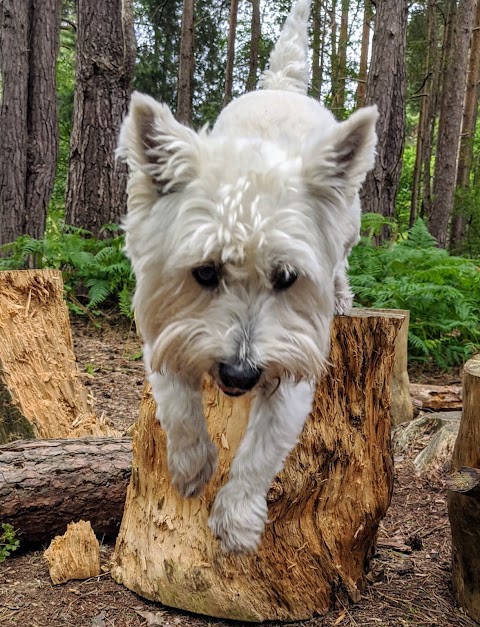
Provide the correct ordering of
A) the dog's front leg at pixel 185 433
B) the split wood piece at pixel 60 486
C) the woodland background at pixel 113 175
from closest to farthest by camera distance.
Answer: the dog's front leg at pixel 185 433, the split wood piece at pixel 60 486, the woodland background at pixel 113 175

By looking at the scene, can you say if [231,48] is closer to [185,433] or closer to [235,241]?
[185,433]

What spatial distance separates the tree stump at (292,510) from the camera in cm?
358

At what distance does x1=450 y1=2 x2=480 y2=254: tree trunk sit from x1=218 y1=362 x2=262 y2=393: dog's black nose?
17536 mm

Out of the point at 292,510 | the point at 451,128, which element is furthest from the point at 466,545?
the point at 451,128

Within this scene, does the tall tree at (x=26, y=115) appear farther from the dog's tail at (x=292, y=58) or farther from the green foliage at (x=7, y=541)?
the green foliage at (x=7, y=541)

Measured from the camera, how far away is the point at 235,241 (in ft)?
7.67

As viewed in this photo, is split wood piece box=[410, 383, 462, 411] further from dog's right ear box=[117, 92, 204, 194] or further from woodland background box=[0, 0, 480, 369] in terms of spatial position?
dog's right ear box=[117, 92, 204, 194]

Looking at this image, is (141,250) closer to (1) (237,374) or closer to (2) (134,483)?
(1) (237,374)

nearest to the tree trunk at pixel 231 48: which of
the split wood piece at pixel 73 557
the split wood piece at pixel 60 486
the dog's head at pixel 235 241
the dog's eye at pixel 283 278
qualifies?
the split wood piece at pixel 60 486

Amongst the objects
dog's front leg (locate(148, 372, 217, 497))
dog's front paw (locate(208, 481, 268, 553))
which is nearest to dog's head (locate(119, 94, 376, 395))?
dog's front leg (locate(148, 372, 217, 497))

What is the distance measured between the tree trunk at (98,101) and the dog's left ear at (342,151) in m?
7.03

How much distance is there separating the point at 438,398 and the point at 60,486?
13.8 ft

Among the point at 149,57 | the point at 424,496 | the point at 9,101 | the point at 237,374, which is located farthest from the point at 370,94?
the point at 149,57

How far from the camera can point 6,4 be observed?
445 inches
